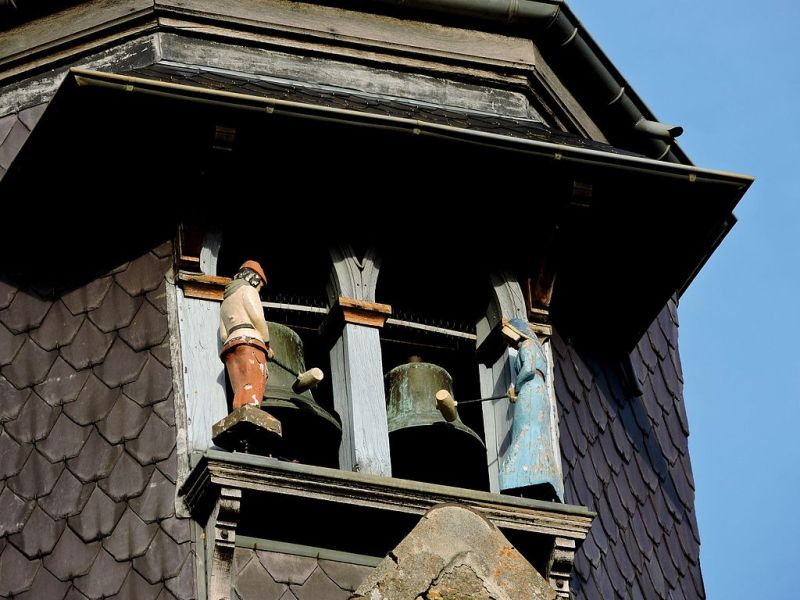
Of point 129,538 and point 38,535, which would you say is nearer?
point 129,538

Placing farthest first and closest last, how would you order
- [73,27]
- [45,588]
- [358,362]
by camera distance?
[73,27]
[358,362]
[45,588]

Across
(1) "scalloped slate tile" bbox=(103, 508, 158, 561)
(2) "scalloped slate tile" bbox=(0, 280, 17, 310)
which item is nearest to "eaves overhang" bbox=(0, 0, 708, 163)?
(2) "scalloped slate tile" bbox=(0, 280, 17, 310)

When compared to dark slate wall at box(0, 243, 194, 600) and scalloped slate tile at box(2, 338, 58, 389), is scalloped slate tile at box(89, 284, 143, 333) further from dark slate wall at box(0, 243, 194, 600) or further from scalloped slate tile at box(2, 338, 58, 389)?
scalloped slate tile at box(2, 338, 58, 389)

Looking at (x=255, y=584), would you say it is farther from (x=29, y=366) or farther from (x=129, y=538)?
(x=29, y=366)

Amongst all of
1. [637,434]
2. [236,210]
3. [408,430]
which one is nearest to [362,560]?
[408,430]

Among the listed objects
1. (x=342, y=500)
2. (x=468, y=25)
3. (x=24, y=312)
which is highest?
(x=468, y=25)

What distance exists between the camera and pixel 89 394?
1511 centimetres

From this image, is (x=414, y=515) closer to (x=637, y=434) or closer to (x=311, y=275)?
(x=311, y=275)

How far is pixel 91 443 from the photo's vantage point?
14.9 meters

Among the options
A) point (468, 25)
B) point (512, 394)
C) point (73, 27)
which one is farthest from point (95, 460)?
point (468, 25)

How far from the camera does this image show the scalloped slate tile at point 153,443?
14.6 m

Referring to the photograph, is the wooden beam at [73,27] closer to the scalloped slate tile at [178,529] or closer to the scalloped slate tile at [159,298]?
the scalloped slate tile at [159,298]

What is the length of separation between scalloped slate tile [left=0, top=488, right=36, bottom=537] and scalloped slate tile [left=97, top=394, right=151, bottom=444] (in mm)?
550

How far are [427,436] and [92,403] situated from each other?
1.94 meters
